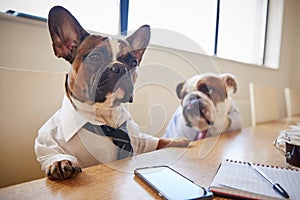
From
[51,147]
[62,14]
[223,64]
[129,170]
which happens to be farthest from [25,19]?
[223,64]

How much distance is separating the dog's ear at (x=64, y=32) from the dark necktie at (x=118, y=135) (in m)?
0.16

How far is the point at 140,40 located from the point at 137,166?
0.31 m

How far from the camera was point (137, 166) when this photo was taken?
2.00 ft

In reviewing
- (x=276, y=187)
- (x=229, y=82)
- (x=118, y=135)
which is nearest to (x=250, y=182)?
(x=276, y=187)

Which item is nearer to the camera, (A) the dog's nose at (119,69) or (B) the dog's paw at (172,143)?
(A) the dog's nose at (119,69)

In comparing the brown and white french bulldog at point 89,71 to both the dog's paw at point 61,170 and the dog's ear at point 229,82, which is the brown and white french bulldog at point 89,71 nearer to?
the dog's paw at point 61,170

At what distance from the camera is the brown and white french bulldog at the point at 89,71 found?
516 millimetres

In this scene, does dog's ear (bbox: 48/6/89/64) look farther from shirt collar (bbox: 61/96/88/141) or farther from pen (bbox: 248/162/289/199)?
pen (bbox: 248/162/289/199)

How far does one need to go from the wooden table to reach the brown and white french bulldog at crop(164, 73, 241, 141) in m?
0.06

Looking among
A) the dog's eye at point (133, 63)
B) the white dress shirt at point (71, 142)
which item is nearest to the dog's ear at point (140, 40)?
the dog's eye at point (133, 63)

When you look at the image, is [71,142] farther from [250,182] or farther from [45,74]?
[250,182]

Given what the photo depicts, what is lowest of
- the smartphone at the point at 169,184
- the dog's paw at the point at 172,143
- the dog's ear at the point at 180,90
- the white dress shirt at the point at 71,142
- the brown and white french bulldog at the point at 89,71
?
the dog's paw at the point at 172,143

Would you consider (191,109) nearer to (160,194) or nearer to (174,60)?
(174,60)

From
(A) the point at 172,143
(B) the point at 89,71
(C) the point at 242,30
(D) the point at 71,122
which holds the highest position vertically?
(C) the point at 242,30
